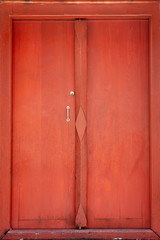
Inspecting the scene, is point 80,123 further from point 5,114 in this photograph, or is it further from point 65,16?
point 65,16

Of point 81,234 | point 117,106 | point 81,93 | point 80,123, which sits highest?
point 81,93

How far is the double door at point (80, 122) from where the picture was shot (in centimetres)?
227

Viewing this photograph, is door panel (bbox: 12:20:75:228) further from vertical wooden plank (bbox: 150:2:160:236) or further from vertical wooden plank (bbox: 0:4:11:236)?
vertical wooden plank (bbox: 150:2:160:236)

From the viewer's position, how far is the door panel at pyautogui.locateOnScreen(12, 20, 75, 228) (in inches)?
89.4

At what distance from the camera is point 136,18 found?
2.29 metres

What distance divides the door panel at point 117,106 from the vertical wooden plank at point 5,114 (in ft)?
2.70

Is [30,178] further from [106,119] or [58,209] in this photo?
[106,119]

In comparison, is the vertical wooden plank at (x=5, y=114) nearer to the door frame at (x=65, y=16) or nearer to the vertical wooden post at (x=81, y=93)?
the door frame at (x=65, y=16)

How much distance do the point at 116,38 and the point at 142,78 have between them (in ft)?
1.63

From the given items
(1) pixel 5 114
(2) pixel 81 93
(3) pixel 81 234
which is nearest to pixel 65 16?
(2) pixel 81 93

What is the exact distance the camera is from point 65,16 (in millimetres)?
2246

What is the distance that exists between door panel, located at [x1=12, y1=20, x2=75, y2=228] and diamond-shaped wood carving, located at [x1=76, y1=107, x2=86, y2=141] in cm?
8

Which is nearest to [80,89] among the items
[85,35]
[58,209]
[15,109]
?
[85,35]

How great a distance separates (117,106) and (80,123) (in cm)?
43
